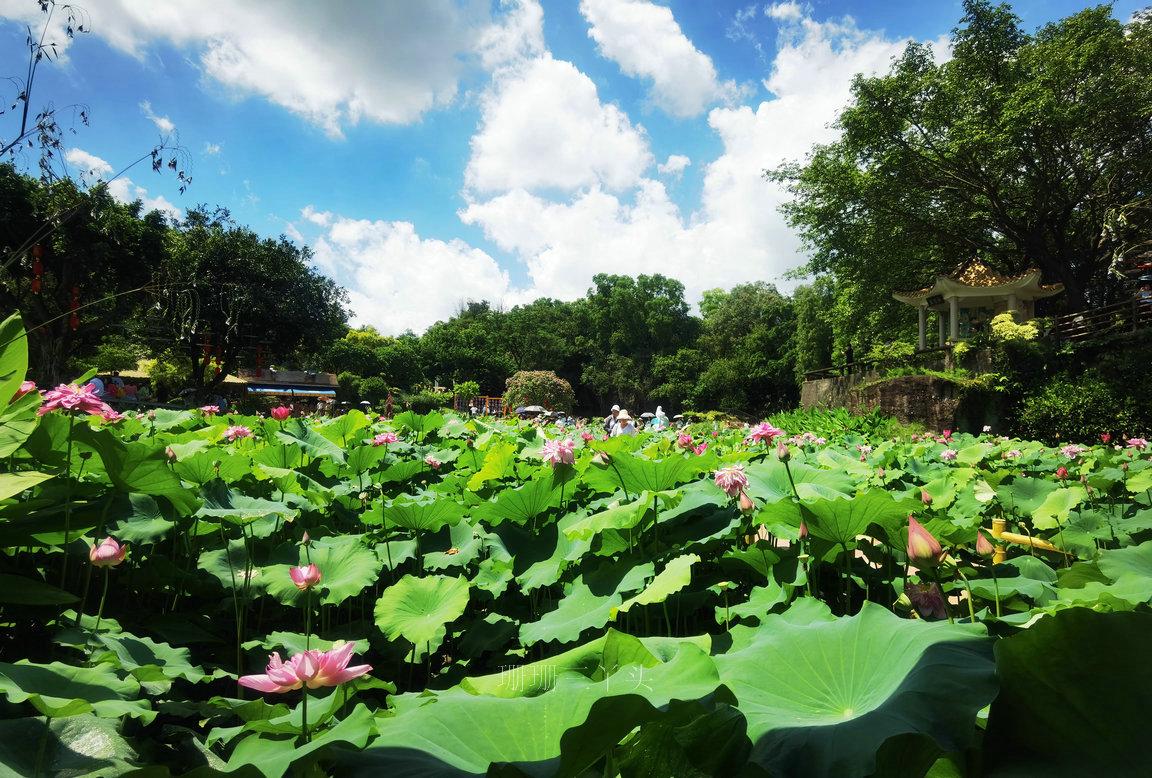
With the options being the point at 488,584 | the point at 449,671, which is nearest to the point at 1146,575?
the point at 488,584

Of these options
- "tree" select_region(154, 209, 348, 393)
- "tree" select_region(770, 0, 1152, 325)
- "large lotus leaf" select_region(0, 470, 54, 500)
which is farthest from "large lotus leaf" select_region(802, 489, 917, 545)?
"tree" select_region(154, 209, 348, 393)

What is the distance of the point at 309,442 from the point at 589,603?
1.91m

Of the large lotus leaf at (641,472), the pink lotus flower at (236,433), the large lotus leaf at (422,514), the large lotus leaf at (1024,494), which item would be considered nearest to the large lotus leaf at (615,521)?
the large lotus leaf at (641,472)

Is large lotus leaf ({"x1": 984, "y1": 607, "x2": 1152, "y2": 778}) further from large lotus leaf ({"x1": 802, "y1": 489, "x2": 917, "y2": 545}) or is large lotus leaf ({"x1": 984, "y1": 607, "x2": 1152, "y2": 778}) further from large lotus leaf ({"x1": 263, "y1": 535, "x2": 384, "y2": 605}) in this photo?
large lotus leaf ({"x1": 263, "y1": 535, "x2": 384, "y2": 605})

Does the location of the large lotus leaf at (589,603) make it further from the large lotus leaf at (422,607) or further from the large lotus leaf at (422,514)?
the large lotus leaf at (422,514)

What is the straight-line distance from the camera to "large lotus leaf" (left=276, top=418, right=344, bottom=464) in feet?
8.31

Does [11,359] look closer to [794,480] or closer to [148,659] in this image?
[148,659]

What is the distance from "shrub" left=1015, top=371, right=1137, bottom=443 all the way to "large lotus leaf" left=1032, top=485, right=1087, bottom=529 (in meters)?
11.6

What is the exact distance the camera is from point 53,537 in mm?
1383

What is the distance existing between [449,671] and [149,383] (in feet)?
108

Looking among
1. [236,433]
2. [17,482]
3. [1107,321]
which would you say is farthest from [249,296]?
[1107,321]

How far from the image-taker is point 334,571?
167 cm

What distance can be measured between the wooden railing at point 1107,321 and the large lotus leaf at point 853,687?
15.8 m

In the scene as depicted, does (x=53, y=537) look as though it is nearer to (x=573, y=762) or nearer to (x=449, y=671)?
(x=449, y=671)
